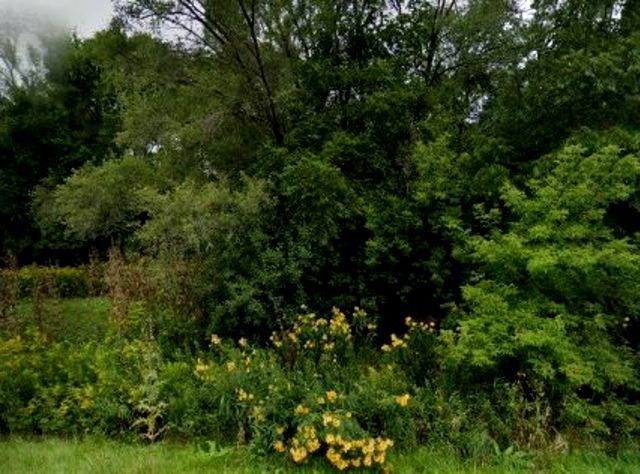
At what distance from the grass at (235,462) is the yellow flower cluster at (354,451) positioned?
0.22 meters

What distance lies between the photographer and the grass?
412 centimetres

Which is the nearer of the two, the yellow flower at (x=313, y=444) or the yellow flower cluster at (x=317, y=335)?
the yellow flower at (x=313, y=444)

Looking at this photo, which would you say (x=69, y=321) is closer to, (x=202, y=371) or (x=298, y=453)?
(x=202, y=371)

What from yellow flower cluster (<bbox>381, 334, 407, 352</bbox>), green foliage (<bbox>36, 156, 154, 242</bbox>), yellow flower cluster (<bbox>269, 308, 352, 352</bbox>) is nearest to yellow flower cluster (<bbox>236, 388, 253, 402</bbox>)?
yellow flower cluster (<bbox>269, 308, 352, 352</bbox>)

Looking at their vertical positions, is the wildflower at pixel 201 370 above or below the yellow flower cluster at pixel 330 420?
above

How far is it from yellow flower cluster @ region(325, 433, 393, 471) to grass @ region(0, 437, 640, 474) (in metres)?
0.22

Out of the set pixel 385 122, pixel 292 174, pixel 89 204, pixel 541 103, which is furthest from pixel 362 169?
pixel 89 204

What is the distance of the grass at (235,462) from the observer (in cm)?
412

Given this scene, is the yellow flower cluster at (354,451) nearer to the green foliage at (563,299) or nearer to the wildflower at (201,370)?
the green foliage at (563,299)

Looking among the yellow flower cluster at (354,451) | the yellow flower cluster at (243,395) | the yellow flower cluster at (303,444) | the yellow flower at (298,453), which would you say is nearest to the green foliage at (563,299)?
the yellow flower cluster at (354,451)

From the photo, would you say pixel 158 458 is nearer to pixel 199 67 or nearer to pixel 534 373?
pixel 534 373

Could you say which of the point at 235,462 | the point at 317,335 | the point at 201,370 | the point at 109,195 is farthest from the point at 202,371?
the point at 109,195

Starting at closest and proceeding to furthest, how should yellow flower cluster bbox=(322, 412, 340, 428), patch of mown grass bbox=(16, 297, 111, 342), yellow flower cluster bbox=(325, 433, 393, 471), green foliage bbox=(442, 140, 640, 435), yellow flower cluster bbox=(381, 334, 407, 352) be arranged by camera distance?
yellow flower cluster bbox=(325, 433, 393, 471)
yellow flower cluster bbox=(322, 412, 340, 428)
green foliage bbox=(442, 140, 640, 435)
yellow flower cluster bbox=(381, 334, 407, 352)
patch of mown grass bbox=(16, 297, 111, 342)

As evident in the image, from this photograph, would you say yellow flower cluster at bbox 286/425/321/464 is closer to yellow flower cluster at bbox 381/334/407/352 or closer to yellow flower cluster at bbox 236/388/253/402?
yellow flower cluster at bbox 236/388/253/402
